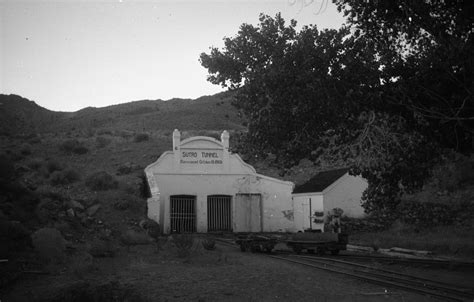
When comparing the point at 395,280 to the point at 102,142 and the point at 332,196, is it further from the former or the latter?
the point at 102,142

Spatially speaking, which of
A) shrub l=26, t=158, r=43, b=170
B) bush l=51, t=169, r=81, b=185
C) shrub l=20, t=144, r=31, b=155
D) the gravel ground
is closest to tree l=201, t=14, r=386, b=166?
the gravel ground

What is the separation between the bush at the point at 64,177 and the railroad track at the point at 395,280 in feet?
72.9

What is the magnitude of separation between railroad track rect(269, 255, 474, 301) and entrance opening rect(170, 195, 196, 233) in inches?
579

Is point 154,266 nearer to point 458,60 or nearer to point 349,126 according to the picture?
point 349,126

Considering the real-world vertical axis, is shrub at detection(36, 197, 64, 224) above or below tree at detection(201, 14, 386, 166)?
below

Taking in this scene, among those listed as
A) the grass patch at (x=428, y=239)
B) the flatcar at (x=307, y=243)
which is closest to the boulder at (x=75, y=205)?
the flatcar at (x=307, y=243)

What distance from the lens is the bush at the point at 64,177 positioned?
104 ft

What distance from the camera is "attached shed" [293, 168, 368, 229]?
2734 cm

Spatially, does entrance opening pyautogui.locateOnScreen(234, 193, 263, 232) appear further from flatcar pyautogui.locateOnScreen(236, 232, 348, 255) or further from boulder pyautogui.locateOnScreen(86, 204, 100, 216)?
boulder pyautogui.locateOnScreen(86, 204, 100, 216)

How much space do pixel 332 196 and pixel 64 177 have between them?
67.5ft

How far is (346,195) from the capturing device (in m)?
27.9

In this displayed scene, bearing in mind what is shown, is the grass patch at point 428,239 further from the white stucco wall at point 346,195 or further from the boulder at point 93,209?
the boulder at point 93,209

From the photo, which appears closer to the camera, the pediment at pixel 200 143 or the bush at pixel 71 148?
the pediment at pixel 200 143

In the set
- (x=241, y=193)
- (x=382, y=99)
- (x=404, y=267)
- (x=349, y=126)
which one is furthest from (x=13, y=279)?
(x=241, y=193)
